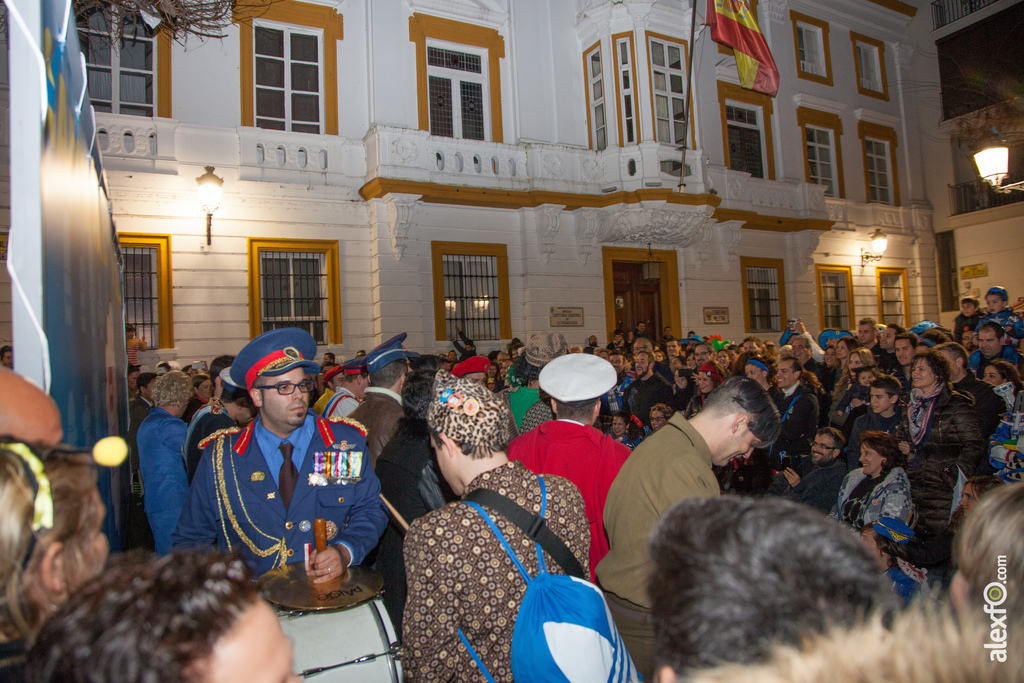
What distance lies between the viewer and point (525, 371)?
18.3 ft

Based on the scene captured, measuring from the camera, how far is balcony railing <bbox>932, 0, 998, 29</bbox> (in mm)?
21484

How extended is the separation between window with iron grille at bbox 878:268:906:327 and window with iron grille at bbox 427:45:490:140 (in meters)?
14.6

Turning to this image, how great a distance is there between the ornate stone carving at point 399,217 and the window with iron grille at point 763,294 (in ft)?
32.3

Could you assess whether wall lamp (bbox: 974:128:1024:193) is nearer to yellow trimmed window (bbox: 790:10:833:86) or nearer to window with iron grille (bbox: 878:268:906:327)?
yellow trimmed window (bbox: 790:10:833:86)

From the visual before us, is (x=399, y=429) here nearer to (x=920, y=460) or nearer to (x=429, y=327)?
(x=920, y=460)

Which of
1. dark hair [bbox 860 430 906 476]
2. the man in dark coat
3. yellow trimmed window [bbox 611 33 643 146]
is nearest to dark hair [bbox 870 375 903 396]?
dark hair [bbox 860 430 906 476]

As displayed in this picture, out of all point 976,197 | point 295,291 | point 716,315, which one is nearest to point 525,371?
point 295,291

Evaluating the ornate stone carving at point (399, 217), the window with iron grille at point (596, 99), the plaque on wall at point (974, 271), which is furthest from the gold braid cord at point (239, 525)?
the plaque on wall at point (974, 271)

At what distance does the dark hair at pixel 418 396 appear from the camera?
11.4 feet

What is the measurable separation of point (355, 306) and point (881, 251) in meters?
16.5

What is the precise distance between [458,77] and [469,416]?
14148 mm

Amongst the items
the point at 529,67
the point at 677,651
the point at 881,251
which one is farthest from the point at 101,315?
the point at 881,251

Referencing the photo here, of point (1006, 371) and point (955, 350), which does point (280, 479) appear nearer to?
point (955, 350)

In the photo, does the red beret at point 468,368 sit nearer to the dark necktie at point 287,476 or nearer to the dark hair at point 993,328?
the dark necktie at point 287,476
